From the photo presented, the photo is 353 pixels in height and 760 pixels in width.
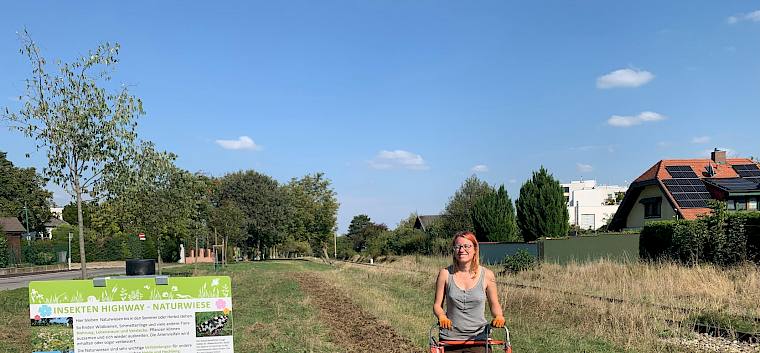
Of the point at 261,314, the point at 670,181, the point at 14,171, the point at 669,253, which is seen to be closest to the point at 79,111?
the point at 261,314

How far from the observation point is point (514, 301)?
16516mm

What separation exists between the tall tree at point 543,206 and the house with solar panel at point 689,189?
5.90m

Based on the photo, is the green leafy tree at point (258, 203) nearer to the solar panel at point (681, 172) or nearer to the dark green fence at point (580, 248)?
the dark green fence at point (580, 248)

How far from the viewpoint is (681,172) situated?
1603 inches

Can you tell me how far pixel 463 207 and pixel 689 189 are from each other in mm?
16594

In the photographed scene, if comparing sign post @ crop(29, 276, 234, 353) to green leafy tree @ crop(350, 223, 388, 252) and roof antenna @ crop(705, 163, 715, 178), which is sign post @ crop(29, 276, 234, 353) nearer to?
roof antenna @ crop(705, 163, 715, 178)

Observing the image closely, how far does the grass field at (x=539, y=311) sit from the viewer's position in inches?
414

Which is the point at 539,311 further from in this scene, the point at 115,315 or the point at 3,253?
the point at 3,253

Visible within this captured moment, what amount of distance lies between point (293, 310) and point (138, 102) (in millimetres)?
6711

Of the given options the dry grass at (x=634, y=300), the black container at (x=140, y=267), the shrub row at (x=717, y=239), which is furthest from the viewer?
the shrub row at (x=717, y=239)

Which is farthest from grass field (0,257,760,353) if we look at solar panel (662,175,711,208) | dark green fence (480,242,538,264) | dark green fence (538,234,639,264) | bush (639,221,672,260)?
solar panel (662,175,711,208)

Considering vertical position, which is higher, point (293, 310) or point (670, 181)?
point (670, 181)

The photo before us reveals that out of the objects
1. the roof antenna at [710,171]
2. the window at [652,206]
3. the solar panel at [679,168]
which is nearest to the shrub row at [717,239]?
the window at [652,206]

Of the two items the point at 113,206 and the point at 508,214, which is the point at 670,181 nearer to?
the point at 508,214
